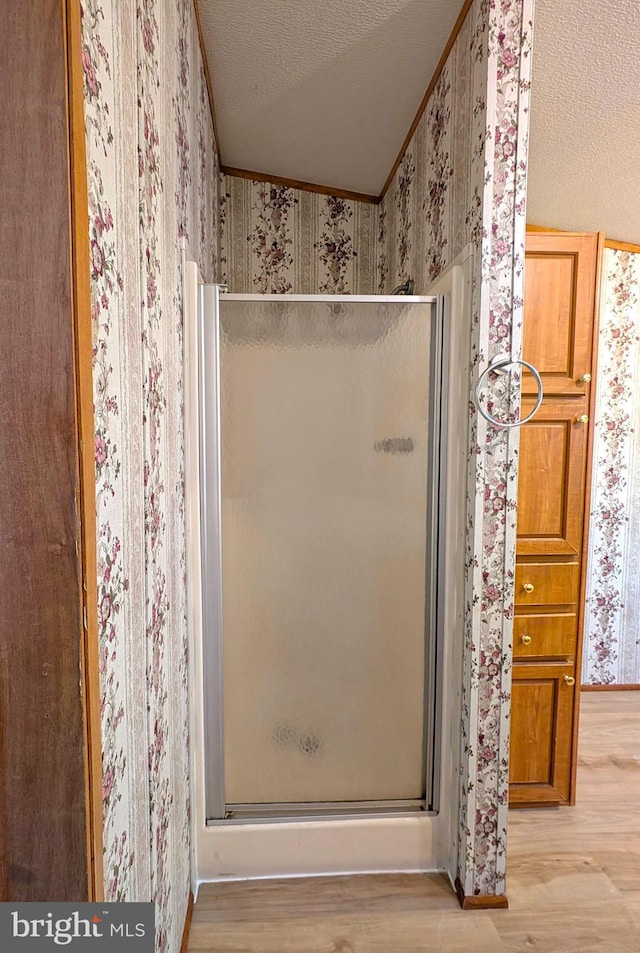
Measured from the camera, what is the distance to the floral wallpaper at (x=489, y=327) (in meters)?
1.50

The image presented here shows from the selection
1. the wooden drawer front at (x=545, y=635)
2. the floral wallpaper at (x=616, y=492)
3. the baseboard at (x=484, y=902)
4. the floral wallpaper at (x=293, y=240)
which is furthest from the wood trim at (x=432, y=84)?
the baseboard at (x=484, y=902)

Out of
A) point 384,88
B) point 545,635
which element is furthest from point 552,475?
point 384,88

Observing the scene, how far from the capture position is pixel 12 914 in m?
0.68

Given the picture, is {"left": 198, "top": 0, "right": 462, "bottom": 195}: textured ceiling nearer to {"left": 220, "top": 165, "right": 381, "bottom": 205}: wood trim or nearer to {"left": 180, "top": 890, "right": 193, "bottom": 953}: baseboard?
{"left": 220, "top": 165, "right": 381, "bottom": 205}: wood trim

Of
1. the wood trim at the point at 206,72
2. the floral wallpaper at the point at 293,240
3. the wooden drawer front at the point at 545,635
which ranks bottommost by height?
the wooden drawer front at the point at 545,635

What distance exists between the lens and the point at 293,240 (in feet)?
9.59

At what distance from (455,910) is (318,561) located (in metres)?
1.08

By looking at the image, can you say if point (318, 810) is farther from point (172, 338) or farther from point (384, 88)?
point (384, 88)

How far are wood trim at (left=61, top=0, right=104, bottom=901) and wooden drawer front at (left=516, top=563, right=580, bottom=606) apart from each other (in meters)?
1.73

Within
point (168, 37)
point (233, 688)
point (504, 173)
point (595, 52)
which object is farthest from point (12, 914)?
point (595, 52)

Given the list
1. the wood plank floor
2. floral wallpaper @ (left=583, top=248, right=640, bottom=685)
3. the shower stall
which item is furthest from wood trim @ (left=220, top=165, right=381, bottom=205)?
the wood plank floor

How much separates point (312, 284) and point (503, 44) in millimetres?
1563

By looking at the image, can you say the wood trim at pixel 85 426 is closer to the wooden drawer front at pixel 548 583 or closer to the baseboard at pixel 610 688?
the wooden drawer front at pixel 548 583

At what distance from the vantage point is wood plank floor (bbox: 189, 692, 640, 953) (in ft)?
5.06
